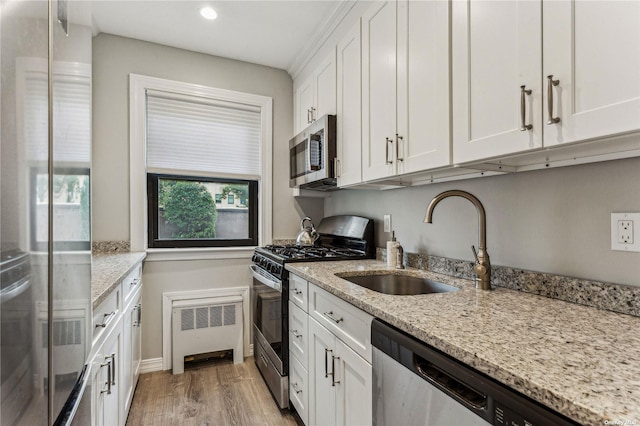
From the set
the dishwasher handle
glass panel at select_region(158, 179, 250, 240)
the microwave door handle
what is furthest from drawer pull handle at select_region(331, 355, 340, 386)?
glass panel at select_region(158, 179, 250, 240)

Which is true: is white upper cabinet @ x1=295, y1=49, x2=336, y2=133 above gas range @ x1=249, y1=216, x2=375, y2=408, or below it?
above

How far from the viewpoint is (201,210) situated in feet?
9.32

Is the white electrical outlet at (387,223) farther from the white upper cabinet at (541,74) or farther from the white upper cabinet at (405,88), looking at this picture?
the white upper cabinet at (541,74)

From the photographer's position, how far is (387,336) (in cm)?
100

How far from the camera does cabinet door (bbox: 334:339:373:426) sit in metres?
1.16

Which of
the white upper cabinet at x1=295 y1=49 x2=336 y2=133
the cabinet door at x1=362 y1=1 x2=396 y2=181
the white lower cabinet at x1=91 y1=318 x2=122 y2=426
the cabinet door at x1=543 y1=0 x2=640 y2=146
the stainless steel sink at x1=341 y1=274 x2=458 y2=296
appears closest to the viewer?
the cabinet door at x1=543 y1=0 x2=640 y2=146

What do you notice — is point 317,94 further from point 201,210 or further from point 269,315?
point 269,315

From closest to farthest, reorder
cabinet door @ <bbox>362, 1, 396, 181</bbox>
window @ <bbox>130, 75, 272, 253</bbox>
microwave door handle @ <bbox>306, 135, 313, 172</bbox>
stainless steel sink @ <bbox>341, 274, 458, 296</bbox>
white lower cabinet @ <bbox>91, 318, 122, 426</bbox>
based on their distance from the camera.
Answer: white lower cabinet @ <bbox>91, 318, 122, 426</bbox> → cabinet door @ <bbox>362, 1, 396, 181</bbox> → stainless steel sink @ <bbox>341, 274, 458, 296</bbox> → microwave door handle @ <bbox>306, 135, 313, 172</bbox> → window @ <bbox>130, 75, 272, 253</bbox>

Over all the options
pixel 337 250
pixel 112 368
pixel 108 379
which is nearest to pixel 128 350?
pixel 112 368

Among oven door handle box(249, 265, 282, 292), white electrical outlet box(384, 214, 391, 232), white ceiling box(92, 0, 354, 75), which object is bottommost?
oven door handle box(249, 265, 282, 292)

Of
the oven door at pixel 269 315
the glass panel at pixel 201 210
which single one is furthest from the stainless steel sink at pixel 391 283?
the glass panel at pixel 201 210

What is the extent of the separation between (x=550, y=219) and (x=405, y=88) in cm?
83

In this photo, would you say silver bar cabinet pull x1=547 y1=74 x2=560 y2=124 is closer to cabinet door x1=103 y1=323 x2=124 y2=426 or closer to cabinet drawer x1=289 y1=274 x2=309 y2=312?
cabinet drawer x1=289 y1=274 x2=309 y2=312

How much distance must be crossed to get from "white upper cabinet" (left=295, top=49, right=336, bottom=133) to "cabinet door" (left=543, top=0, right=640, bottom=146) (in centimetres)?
144
